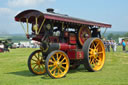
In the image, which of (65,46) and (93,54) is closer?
(65,46)

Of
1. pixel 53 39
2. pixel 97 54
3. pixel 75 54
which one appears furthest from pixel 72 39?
pixel 97 54

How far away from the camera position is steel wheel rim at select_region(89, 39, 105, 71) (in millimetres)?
8664

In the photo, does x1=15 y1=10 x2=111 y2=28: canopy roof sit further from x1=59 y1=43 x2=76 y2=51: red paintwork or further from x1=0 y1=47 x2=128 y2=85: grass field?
x1=0 y1=47 x2=128 y2=85: grass field

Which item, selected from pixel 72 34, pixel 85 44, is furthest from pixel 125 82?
pixel 72 34

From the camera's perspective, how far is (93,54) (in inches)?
340

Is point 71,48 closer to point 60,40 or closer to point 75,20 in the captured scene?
point 60,40

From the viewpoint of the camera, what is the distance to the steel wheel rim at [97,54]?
8.66 meters

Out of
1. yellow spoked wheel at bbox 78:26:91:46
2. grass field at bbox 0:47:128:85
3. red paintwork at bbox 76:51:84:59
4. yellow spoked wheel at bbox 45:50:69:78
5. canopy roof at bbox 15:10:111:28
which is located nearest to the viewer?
grass field at bbox 0:47:128:85

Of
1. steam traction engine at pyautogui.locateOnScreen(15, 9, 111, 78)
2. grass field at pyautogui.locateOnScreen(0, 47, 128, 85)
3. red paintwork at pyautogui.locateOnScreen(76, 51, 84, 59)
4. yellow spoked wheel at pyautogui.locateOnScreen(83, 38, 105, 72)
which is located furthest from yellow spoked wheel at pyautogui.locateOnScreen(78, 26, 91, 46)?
grass field at pyautogui.locateOnScreen(0, 47, 128, 85)

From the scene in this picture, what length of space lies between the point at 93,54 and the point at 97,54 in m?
0.41

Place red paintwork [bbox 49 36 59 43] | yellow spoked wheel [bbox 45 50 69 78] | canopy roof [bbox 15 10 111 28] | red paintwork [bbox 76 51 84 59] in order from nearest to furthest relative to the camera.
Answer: yellow spoked wheel [bbox 45 50 69 78], canopy roof [bbox 15 10 111 28], red paintwork [bbox 49 36 59 43], red paintwork [bbox 76 51 84 59]

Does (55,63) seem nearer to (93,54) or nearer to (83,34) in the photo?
(93,54)

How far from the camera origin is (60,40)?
27.1 ft

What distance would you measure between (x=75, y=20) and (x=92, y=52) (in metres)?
1.63
